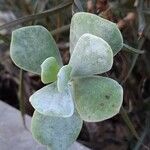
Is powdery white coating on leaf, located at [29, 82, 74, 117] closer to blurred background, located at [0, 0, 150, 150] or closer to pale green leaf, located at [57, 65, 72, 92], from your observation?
pale green leaf, located at [57, 65, 72, 92]

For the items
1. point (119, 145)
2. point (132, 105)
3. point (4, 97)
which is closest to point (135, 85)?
point (132, 105)

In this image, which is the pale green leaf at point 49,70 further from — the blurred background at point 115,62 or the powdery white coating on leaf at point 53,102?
the blurred background at point 115,62

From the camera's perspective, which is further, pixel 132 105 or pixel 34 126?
pixel 132 105

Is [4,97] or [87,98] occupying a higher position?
[87,98]

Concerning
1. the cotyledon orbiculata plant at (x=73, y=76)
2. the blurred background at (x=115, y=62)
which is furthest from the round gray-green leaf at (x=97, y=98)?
the blurred background at (x=115, y=62)

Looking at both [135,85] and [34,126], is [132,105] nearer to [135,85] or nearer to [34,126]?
[135,85]

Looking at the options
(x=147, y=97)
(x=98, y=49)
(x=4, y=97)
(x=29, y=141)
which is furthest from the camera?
(x=4, y=97)
